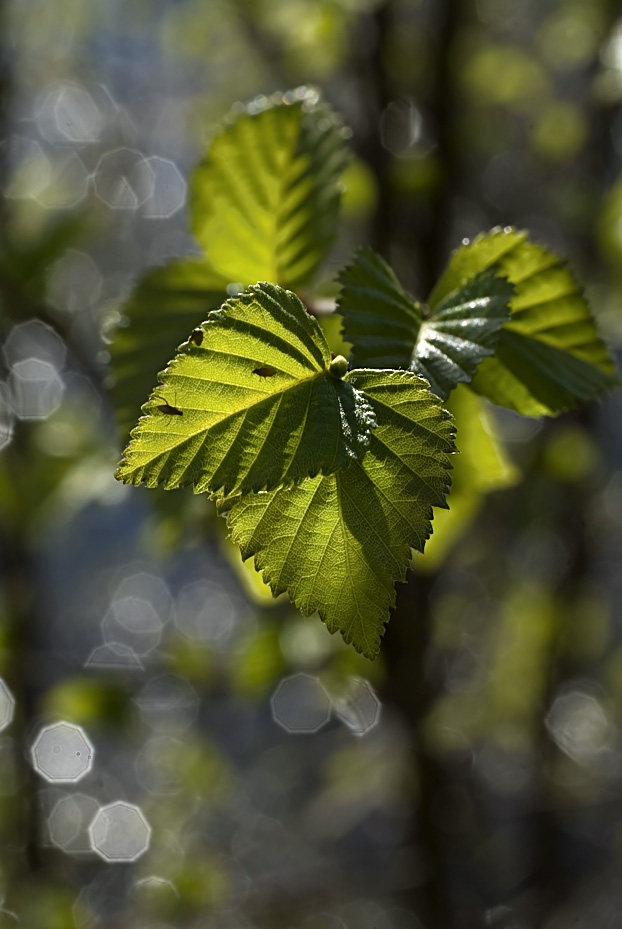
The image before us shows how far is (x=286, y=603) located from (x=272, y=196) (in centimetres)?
64

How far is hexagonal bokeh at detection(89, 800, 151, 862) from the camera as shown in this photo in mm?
1431

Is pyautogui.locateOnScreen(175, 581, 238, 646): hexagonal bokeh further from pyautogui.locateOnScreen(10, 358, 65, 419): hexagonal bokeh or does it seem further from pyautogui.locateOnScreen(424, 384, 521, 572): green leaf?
pyautogui.locateOnScreen(424, 384, 521, 572): green leaf

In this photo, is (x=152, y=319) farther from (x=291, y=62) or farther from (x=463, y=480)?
(x=291, y=62)

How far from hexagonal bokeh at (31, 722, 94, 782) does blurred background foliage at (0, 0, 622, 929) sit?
2cm

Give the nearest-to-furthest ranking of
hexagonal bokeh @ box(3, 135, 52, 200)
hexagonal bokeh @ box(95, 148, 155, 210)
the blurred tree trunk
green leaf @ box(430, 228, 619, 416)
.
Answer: green leaf @ box(430, 228, 619, 416) → the blurred tree trunk → hexagonal bokeh @ box(3, 135, 52, 200) → hexagonal bokeh @ box(95, 148, 155, 210)

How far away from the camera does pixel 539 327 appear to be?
42cm

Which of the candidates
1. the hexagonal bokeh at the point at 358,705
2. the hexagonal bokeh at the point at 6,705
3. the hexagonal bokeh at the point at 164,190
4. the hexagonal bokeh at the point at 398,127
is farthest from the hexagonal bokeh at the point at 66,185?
the hexagonal bokeh at the point at 358,705

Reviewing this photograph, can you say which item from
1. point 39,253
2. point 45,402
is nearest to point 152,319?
point 39,253

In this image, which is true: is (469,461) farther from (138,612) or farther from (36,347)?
(138,612)

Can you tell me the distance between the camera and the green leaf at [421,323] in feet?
1.12

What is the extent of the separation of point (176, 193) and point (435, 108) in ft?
2.31

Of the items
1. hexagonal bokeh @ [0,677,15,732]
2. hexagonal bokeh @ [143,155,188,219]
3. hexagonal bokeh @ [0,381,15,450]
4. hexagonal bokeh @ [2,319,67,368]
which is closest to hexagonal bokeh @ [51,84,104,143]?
hexagonal bokeh @ [143,155,188,219]

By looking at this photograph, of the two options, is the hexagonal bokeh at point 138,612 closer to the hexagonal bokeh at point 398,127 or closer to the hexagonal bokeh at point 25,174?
the hexagonal bokeh at point 25,174

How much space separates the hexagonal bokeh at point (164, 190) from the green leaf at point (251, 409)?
5.08ft
